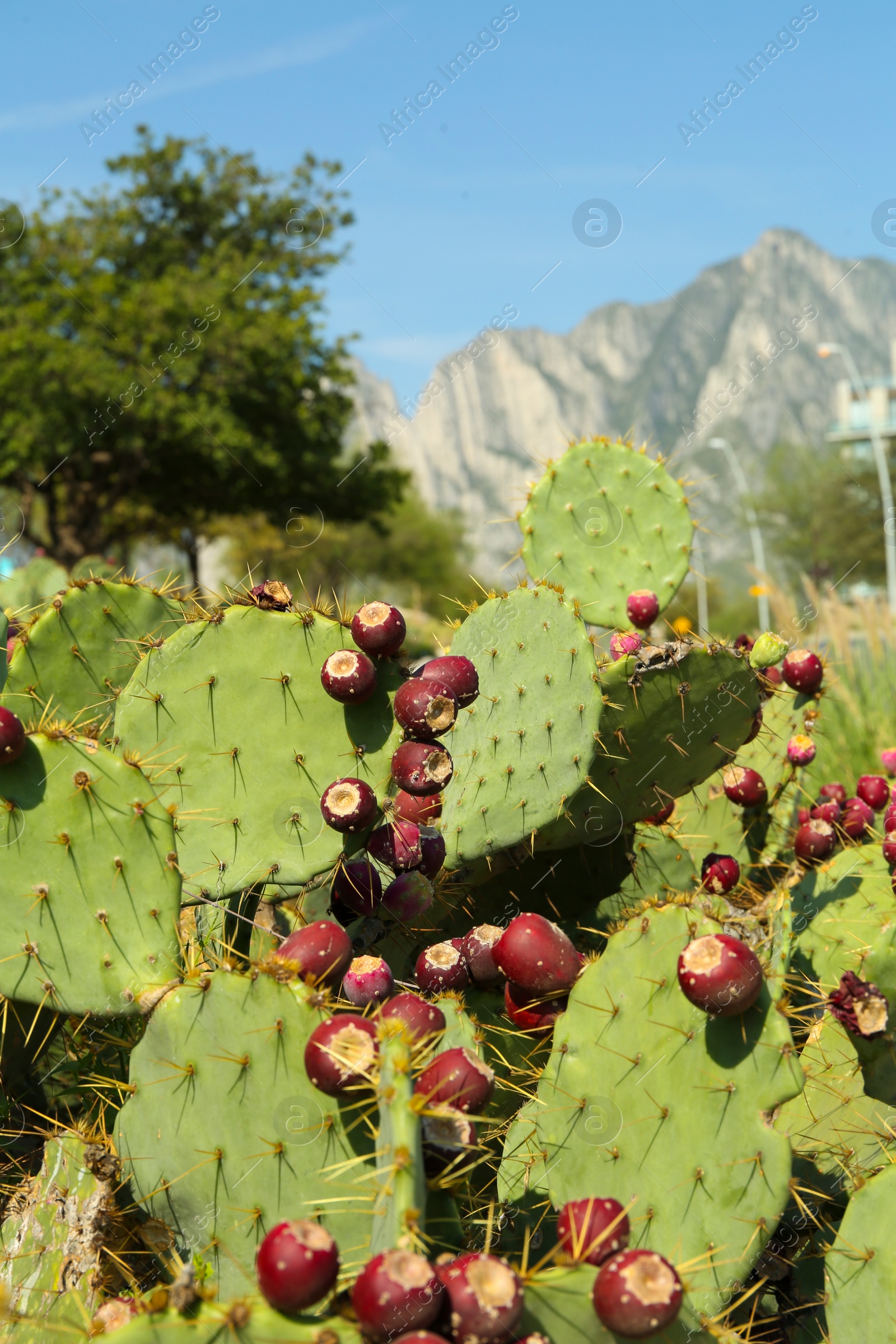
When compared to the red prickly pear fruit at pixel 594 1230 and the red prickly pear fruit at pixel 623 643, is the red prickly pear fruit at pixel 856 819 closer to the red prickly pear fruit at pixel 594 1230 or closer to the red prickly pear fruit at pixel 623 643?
the red prickly pear fruit at pixel 623 643

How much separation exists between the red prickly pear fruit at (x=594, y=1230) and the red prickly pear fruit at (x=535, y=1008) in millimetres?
512

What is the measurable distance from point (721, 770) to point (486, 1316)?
1.88m

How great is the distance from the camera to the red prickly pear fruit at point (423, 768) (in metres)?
1.81

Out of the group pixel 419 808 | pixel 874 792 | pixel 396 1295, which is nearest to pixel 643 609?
pixel 874 792

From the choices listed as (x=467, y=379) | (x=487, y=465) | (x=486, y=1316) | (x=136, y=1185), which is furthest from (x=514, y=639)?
(x=467, y=379)

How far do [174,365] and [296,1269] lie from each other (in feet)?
65.1

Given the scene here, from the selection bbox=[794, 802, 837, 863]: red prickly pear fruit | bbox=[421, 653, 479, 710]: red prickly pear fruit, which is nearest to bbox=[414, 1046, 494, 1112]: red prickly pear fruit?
bbox=[421, 653, 479, 710]: red prickly pear fruit

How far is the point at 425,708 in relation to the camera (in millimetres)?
1771

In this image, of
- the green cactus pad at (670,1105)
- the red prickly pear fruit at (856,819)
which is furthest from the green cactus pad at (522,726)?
the red prickly pear fruit at (856,819)

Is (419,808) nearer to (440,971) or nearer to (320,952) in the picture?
(440,971)

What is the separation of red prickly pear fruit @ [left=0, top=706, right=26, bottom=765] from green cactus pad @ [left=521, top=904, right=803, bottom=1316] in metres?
0.97

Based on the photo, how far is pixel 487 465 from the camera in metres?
182

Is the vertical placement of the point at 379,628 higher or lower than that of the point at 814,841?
higher

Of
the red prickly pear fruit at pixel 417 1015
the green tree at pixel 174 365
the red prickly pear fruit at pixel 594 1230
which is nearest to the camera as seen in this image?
the red prickly pear fruit at pixel 594 1230
